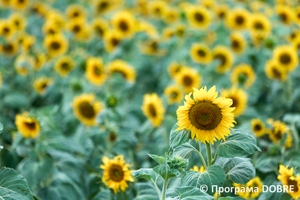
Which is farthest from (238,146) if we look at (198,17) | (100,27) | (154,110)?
(100,27)

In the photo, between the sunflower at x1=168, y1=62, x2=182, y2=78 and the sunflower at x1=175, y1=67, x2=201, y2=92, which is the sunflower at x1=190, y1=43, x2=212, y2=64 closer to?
the sunflower at x1=168, y1=62, x2=182, y2=78

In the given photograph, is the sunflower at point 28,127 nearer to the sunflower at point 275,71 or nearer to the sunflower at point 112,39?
the sunflower at point 112,39

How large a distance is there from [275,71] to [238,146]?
189 centimetres

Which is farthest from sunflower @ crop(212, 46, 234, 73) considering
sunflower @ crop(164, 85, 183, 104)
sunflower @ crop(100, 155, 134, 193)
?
sunflower @ crop(100, 155, 134, 193)

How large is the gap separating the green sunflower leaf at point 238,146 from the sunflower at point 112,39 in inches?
96.2

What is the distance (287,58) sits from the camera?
2.76 m

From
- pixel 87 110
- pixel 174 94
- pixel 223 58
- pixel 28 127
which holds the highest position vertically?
pixel 223 58

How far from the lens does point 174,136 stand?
1.24 metres

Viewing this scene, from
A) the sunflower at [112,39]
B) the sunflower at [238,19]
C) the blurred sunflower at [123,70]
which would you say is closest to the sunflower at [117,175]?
the blurred sunflower at [123,70]

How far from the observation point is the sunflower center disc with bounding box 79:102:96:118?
2.50 metres

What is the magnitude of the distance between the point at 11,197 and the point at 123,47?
2.48 m

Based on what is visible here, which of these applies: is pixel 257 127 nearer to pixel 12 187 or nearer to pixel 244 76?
pixel 244 76

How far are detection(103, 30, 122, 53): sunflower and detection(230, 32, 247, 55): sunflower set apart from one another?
3.96 ft

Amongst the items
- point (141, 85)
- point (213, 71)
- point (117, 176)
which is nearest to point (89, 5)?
point (141, 85)
